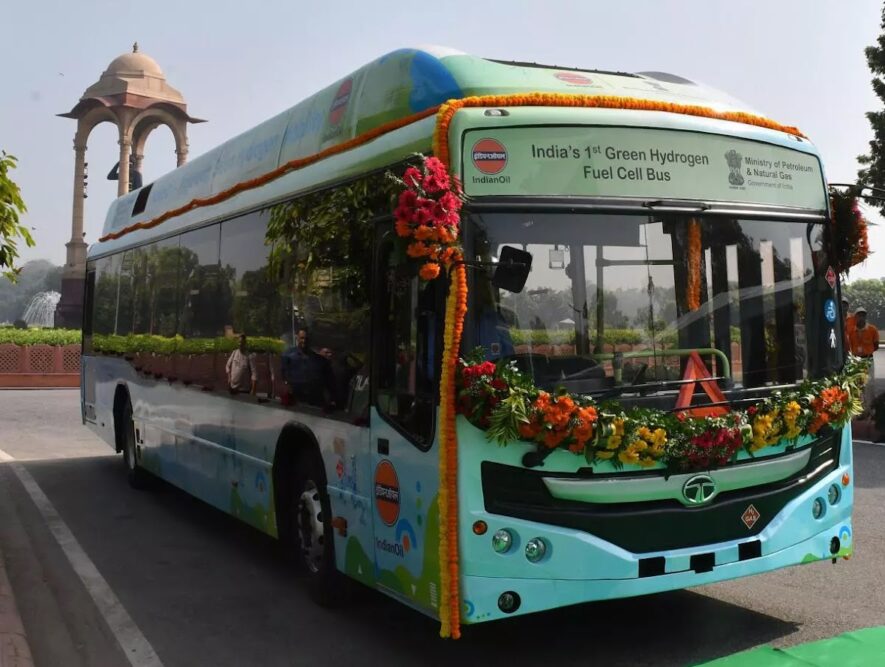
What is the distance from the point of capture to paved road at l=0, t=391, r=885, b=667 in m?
5.61

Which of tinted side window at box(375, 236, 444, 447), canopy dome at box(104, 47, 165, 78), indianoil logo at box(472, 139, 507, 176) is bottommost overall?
tinted side window at box(375, 236, 444, 447)

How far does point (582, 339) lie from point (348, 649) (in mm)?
2177

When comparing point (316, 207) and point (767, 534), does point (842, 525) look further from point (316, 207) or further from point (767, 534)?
point (316, 207)

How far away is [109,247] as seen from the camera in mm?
12617

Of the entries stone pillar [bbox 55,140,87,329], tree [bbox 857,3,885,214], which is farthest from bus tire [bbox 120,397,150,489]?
stone pillar [bbox 55,140,87,329]

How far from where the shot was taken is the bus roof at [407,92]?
17.9ft

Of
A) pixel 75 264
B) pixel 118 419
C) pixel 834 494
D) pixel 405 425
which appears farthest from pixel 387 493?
pixel 75 264

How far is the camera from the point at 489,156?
499 cm

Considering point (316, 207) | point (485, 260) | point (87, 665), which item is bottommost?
point (87, 665)

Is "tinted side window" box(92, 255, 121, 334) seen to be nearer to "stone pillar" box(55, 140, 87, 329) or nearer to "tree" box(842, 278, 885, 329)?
"stone pillar" box(55, 140, 87, 329)

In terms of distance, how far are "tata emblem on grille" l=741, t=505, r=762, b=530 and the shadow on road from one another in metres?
0.68

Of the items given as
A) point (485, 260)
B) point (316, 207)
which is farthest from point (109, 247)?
point (485, 260)

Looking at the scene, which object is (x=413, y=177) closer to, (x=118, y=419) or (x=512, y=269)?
(x=512, y=269)

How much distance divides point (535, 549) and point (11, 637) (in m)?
3.06
